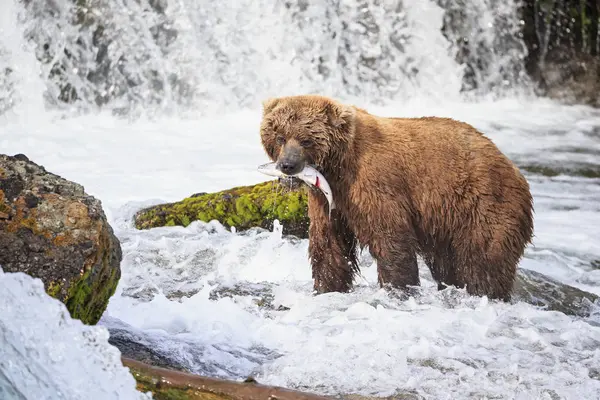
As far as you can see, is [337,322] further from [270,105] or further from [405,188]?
[270,105]

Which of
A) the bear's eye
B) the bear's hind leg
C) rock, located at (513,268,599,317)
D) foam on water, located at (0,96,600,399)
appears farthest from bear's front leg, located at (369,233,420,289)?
rock, located at (513,268,599,317)

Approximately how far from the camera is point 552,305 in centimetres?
697

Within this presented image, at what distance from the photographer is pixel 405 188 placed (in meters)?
6.18

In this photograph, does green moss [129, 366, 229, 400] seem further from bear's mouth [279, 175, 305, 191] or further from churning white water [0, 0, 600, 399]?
bear's mouth [279, 175, 305, 191]

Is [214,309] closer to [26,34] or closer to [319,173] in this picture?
[319,173]

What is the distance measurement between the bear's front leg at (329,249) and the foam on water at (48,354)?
103 inches

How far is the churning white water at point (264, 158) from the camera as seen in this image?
5.14m

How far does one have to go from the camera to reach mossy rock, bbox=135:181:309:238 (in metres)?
7.96

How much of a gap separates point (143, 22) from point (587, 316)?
11401 mm

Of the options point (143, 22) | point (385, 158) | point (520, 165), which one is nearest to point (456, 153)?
point (385, 158)

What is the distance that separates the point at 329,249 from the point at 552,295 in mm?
1919

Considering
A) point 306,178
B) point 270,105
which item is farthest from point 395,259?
point 270,105

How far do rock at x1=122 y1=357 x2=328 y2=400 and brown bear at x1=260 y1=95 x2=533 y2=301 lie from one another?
2330 millimetres

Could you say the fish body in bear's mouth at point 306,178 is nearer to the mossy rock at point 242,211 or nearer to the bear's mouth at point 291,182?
the bear's mouth at point 291,182
